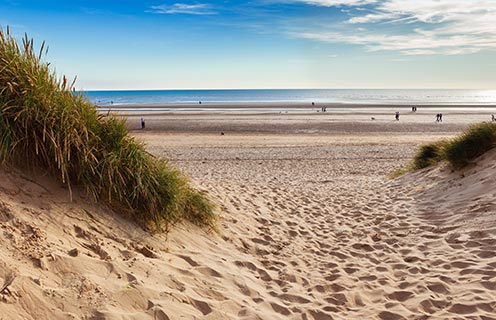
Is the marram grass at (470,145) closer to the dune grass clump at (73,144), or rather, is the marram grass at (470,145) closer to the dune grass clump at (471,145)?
the dune grass clump at (471,145)

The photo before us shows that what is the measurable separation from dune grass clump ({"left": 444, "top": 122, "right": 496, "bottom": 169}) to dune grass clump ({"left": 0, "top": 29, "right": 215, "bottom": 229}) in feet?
23.1

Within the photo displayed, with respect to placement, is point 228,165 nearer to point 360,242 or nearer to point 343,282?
point 360,242

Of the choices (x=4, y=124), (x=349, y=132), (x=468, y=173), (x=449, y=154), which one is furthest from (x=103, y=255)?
(x=349, y=132)

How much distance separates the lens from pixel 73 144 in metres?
4.56

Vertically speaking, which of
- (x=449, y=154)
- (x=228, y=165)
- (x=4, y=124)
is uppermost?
(x=4, y=124)

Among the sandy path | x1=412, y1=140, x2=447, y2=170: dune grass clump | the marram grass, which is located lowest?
the sandy path

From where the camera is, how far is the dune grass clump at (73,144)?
433 centimetres

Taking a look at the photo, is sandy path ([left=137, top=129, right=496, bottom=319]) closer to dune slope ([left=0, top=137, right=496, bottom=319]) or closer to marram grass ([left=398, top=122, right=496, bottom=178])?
dune slope ([left=0, top=137, right=496, bottom=319])

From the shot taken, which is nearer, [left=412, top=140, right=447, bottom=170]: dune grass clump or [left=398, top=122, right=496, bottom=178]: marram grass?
[left=398, top=122, right=496, bottom=178]: marram grass

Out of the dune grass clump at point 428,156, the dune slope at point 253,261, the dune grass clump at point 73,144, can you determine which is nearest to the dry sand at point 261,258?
the dune slope at point 253,261

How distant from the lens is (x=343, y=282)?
179 inches

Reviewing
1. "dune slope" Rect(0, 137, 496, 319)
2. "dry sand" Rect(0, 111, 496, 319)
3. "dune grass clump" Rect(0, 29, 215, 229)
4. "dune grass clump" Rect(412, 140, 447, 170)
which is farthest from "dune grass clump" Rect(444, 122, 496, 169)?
"dune grass clump" Rect(0, 29, 215, 229)

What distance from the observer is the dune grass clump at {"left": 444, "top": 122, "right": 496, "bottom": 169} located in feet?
30.4

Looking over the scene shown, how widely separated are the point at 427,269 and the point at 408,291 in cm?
73
